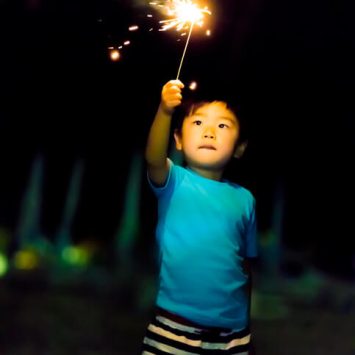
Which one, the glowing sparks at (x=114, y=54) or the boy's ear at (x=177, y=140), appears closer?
the boy's ear at (x=177, y=140)

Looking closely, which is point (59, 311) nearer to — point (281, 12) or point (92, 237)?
point (92, 237)

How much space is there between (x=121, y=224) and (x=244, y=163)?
0.99 meters

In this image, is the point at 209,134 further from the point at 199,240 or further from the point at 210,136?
the point at 199,240

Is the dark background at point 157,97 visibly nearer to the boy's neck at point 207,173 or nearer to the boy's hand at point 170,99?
the boy's neck at point 207,173

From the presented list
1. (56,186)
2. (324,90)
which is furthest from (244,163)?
(56,186)

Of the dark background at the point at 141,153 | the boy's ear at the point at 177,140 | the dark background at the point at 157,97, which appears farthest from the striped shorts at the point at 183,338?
the dark background at the point at 157,97

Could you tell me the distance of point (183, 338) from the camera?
2.08 m

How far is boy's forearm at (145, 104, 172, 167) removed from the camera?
6.85ft

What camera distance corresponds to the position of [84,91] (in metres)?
3.67

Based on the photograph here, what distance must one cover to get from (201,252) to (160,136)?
47 centimetres

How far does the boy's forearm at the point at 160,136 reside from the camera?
6.85 feet

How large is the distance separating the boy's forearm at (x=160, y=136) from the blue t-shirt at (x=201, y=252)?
119 mm

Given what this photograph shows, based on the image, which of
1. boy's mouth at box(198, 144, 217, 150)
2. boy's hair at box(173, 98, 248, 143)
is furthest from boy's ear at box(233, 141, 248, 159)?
boy's mouth at box(198, 144, 217, 150)

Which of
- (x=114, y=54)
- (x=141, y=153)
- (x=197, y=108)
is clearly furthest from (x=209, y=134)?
(x=141, y=153)
